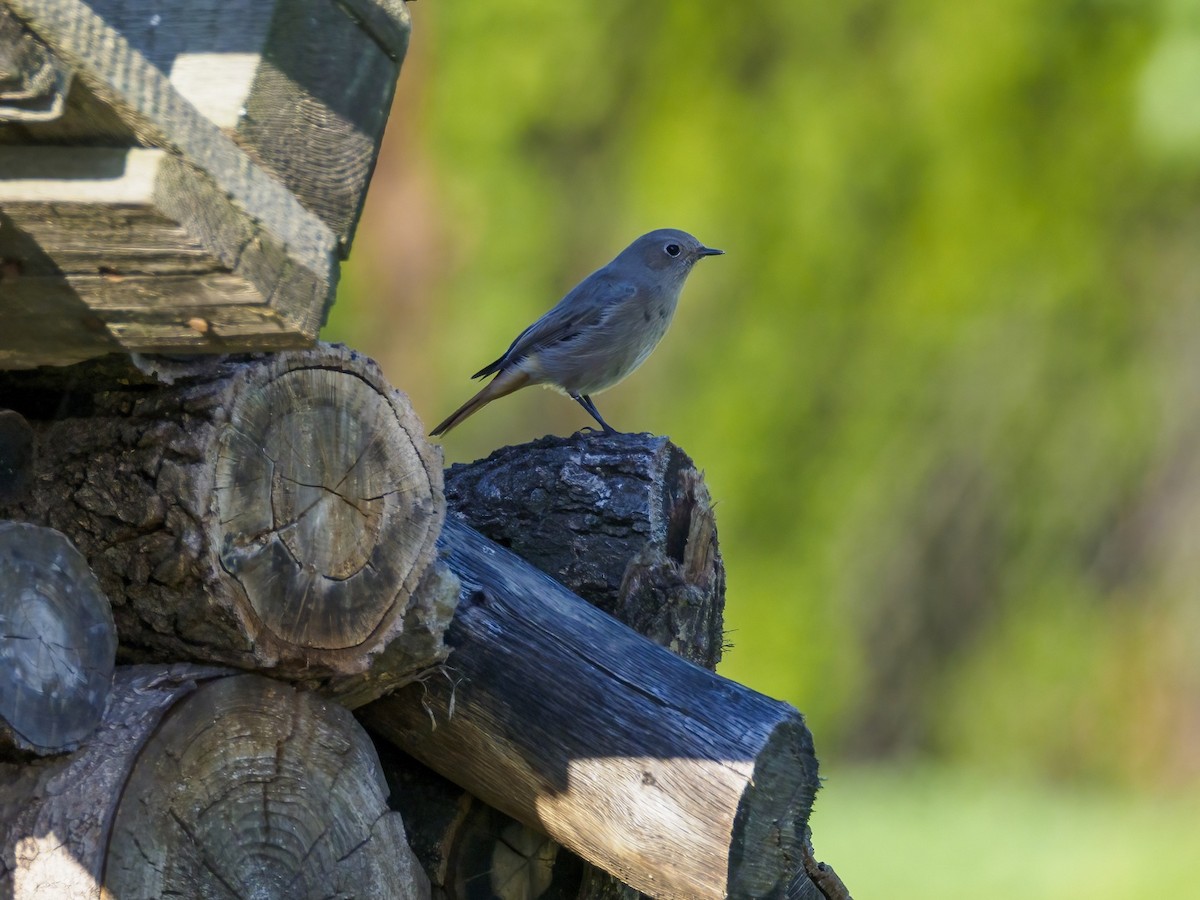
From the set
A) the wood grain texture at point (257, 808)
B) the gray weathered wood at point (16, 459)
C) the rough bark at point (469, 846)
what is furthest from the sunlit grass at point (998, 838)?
the gray weathered wood at point (16, 459)

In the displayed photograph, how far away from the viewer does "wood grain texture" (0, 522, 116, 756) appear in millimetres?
2193

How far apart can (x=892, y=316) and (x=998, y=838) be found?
400 centimetres

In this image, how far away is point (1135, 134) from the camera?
12266 mm

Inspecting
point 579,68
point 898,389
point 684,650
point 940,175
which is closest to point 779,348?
point 898,389

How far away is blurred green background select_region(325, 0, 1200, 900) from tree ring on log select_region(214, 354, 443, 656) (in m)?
9.49

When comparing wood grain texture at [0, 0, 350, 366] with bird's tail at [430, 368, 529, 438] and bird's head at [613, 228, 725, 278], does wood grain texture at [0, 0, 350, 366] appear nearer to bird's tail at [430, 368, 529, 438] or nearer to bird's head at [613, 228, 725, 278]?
bird's tail at [430, 368, 529, 438]

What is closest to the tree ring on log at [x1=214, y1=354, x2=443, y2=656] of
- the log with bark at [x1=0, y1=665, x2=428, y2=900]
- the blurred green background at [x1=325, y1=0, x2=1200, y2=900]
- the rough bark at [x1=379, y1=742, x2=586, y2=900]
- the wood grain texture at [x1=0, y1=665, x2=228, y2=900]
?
the log with bark at [x1=0, y1=665, x2=428, y2=900]

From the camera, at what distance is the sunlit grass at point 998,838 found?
9.65 metres

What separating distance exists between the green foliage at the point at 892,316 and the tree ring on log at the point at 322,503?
9585 mm

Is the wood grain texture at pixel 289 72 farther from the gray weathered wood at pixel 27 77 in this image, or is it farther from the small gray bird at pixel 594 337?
the small gray bird at pixel 594 337

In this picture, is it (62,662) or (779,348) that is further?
(779,348)

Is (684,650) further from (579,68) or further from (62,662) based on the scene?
(579,68)

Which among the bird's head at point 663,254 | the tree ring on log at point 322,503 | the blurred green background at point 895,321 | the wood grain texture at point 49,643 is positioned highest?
the tree ring on log at point 322,503

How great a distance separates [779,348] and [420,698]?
9875 mm
